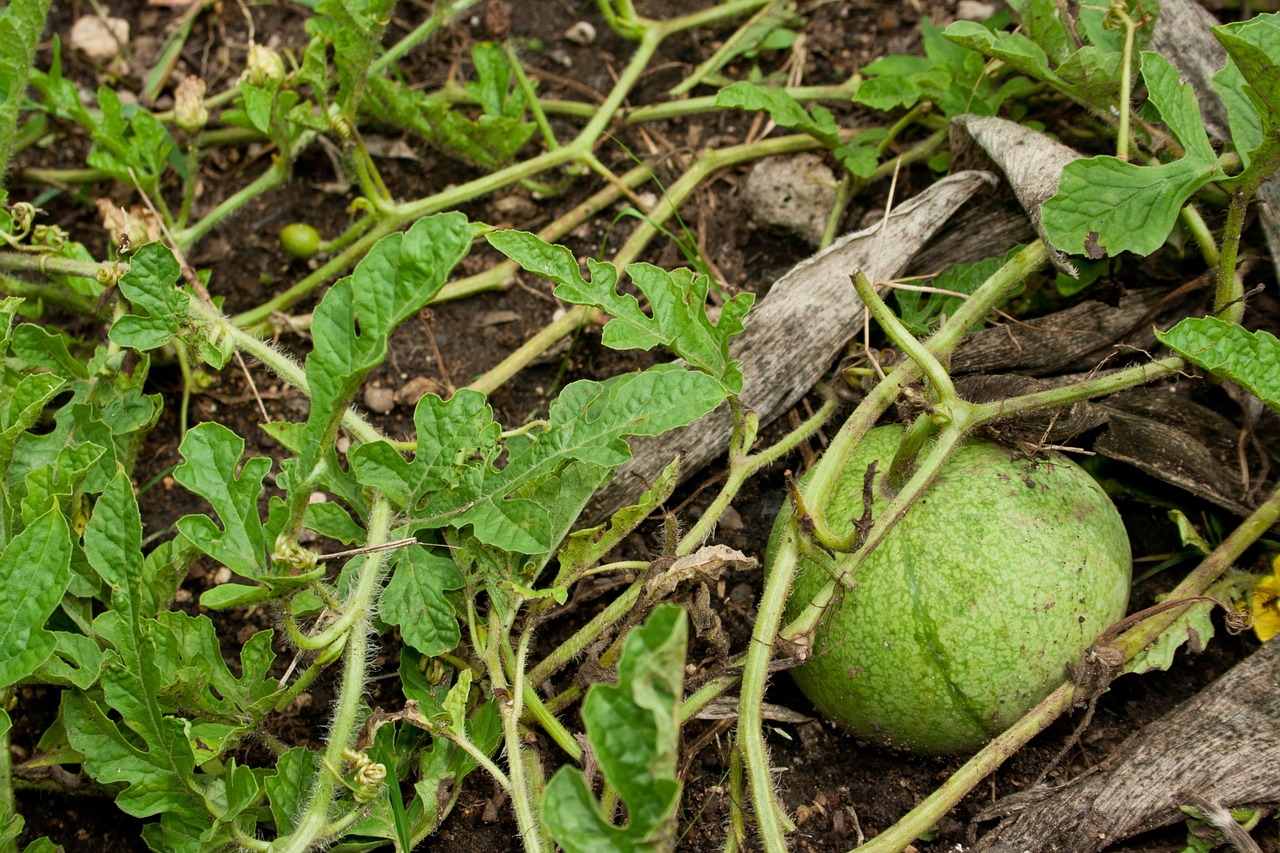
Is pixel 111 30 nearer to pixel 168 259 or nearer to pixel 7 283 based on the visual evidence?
pixel 7 283

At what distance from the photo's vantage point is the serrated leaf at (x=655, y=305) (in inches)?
88.7

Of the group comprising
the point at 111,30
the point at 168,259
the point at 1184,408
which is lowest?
the point at 1184,408

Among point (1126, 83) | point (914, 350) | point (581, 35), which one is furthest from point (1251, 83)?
point (581, 35)

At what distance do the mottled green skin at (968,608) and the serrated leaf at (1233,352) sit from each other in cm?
39

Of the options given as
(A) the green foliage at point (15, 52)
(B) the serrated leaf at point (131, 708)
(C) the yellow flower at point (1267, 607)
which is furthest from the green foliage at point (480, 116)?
(C) the yellow flower at point (1267, 607)

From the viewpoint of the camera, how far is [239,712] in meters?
2.22

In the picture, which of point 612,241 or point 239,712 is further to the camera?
point 612,241

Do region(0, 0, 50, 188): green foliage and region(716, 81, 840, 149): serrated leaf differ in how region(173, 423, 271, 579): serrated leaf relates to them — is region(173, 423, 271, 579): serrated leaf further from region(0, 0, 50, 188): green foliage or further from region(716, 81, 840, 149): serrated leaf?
region(716, 81, 840, 149): serrated leaf

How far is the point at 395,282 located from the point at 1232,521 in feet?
6.89

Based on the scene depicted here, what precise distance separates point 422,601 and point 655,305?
79 cm

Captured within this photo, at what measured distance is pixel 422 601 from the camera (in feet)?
7.09

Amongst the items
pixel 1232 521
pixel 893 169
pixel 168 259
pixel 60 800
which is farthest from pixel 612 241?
pixel 60 800

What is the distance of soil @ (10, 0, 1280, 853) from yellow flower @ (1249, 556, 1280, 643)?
0.16 meters

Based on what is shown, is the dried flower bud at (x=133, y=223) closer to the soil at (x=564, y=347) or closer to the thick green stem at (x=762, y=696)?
the soil at (x=564, y=347)
